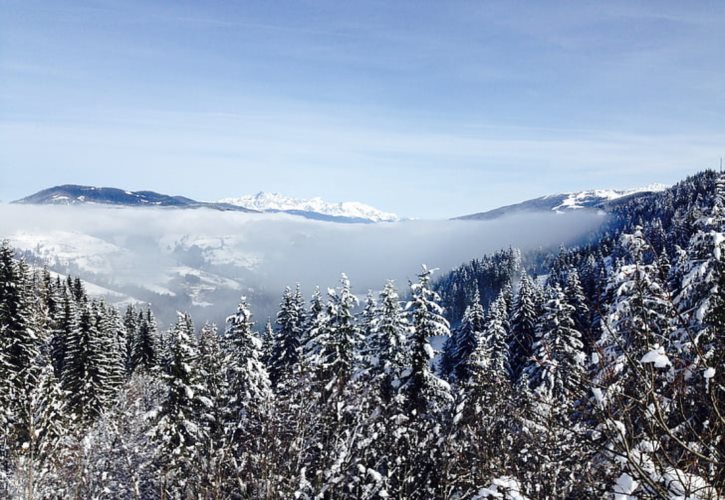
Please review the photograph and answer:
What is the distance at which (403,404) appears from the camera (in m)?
21.4

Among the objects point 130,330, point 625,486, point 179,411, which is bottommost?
point 130,330

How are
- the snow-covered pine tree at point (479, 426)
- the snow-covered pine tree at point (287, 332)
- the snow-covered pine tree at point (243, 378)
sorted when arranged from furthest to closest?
the snow-covered pine tree at point (287, 332), the snow-covered pine tree at point (243, 378), the snow-covered pine tree at point (479, 426)

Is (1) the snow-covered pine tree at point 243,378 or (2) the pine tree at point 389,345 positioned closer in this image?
(2) the pine tree at point 389,345

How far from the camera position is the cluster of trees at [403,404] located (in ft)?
18.7

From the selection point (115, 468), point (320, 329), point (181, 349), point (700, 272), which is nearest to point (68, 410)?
point (115, 468)

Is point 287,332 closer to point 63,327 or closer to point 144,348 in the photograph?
point 63,327

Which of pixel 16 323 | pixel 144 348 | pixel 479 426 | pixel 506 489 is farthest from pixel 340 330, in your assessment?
pixel 144 348

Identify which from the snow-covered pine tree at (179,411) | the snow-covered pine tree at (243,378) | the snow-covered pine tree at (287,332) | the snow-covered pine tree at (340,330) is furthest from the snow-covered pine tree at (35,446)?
the snow-covered pine tree at (287,332)

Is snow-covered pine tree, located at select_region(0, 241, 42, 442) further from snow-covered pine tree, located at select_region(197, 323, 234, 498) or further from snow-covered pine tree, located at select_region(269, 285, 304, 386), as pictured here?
snow-covered pine tree, located at select_region(269, 285, 304, 386)

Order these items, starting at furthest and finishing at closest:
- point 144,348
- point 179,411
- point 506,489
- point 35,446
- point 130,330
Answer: point 130,330 < point 144,348 < point 179,411 < point 35,446 < point 506,489

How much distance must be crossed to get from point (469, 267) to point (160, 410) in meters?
156

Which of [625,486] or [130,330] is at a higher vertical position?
[625,486]

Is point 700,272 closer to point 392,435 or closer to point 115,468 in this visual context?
point 392,435

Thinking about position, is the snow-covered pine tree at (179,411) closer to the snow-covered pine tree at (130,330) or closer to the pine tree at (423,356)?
the pine tree at (423,356)
